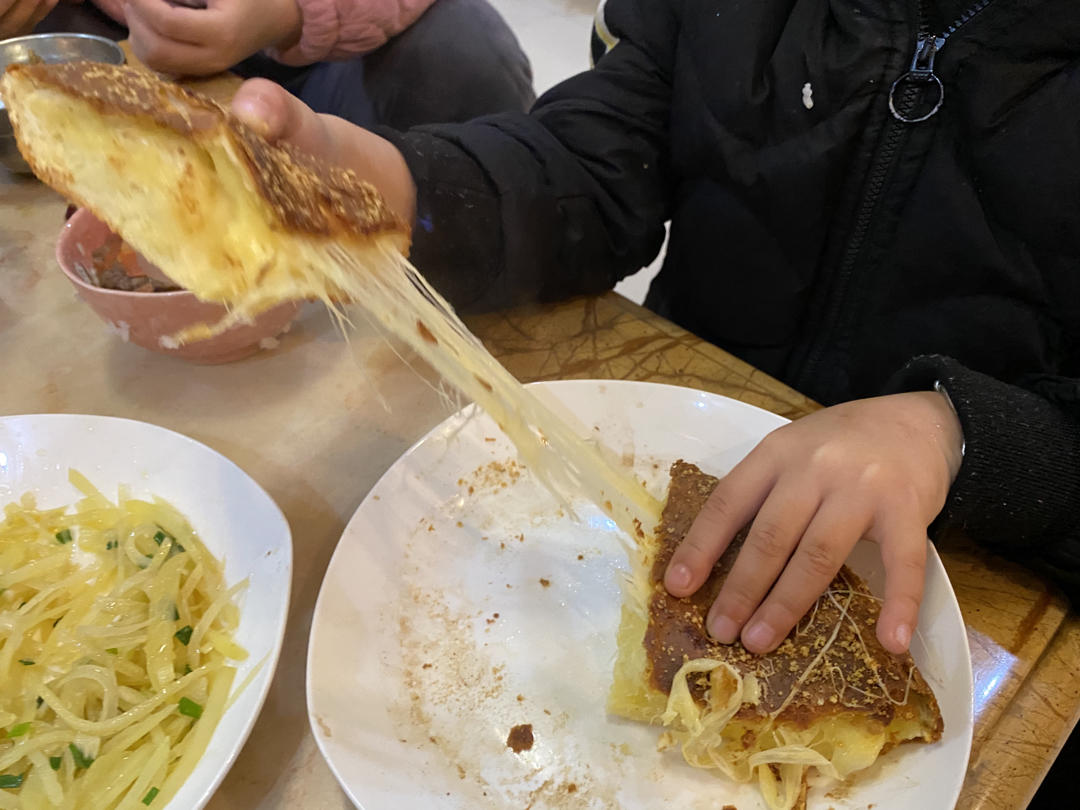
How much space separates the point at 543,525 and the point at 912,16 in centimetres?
78

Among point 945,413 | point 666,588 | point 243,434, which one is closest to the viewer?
point 666,588

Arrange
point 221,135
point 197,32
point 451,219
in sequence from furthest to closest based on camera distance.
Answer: point 197,32
point 451,219
point 221,135

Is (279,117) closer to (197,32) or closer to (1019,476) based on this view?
(197,32)

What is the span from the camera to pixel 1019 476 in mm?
776

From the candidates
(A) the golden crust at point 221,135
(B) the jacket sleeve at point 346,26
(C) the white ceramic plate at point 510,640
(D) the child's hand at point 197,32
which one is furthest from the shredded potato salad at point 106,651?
(B) the jacket sleeve at point 346,26

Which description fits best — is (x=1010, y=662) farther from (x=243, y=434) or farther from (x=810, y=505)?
(x=243, y=434)

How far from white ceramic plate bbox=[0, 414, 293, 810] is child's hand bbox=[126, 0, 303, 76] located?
680mm

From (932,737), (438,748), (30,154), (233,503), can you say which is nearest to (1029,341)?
(932,737)

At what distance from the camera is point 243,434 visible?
95 cm

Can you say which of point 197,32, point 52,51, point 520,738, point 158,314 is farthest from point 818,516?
point 52,51

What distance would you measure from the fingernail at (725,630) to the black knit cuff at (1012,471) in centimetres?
29

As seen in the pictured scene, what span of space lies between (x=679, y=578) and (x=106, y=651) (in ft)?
1.85

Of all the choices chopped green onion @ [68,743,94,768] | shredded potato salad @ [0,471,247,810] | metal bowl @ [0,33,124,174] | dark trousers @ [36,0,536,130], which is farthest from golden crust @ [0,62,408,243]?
dark trousers @ [36,0,536,130]

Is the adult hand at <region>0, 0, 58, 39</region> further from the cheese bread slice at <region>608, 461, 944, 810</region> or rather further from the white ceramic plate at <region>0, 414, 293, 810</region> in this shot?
the cheese bread slice at <region>608, 461, 944, 810</region>
